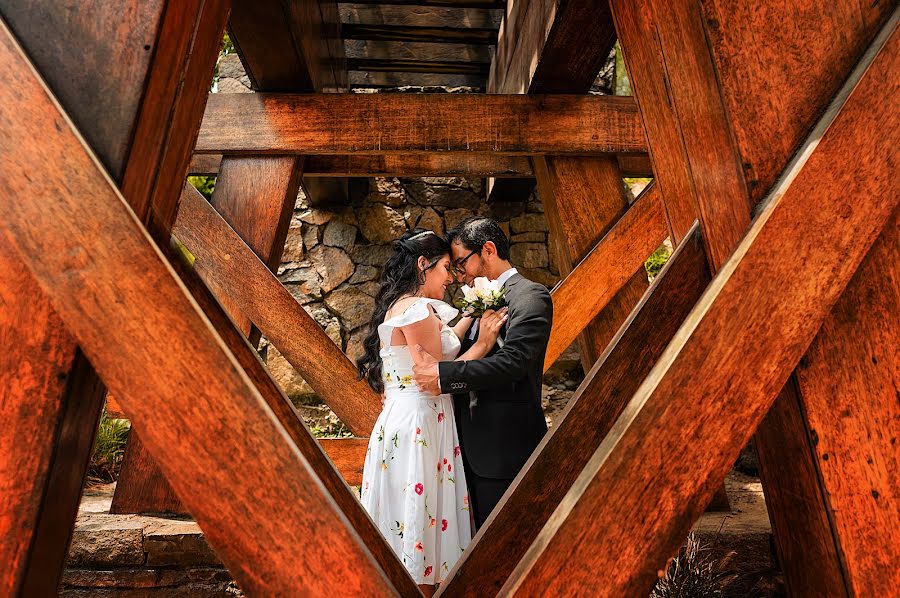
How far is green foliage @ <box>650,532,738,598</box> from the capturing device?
2.34m

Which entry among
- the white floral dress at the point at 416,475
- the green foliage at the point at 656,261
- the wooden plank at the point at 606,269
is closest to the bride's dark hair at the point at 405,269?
the white floral dress at the point at 416,475

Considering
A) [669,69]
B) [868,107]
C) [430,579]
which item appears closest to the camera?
[868,107]

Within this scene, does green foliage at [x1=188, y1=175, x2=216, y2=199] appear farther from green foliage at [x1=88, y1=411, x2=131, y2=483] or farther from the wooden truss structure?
the wooden truss structure

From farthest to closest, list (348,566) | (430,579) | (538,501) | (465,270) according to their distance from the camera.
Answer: (465,270), (430,579), (538,501), (348,566)

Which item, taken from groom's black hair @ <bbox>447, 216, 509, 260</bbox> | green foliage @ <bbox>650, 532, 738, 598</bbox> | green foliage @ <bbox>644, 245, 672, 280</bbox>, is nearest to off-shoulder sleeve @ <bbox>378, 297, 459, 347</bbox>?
groom's black hair @ <bbox>447, 216, 509, 260</bbox>

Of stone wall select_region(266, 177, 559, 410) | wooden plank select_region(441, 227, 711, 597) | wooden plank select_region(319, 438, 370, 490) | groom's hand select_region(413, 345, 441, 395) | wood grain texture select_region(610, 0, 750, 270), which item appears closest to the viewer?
wood grain texture select_region(610, 0, 750, 270)

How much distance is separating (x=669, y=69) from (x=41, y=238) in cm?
98

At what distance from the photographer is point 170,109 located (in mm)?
972

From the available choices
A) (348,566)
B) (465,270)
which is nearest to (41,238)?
(348,566)

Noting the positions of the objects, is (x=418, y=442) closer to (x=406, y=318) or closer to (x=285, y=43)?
(x=406, y=318)

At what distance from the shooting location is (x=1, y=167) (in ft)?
2.66

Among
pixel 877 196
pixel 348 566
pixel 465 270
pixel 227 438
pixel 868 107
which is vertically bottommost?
pixel 348 566

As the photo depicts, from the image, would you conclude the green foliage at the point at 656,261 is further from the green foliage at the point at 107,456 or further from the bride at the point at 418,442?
the green foliage at the point at 107,456

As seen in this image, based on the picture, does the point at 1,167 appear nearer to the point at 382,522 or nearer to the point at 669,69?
the point at 669,69
